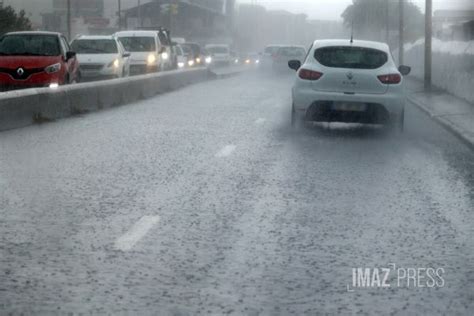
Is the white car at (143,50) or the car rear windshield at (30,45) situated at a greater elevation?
the car rear windshield at (30,45)

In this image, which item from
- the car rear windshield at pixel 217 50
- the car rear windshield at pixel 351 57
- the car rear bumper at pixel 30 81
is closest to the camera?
the car rear windshield at pixel 351 57

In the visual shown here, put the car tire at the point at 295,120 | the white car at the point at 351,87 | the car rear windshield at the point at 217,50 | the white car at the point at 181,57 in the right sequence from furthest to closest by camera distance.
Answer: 1. the car rear windshield at the point at 217,50
2. the white car at the point at 181,57
3. the car tire at the point at 295,120
4. the white car at the point at 351,87

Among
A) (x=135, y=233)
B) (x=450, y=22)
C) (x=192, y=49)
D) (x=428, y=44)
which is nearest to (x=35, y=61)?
(x=428, y=44)

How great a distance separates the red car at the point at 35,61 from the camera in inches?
1038

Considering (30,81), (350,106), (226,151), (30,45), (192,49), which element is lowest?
(192,49)

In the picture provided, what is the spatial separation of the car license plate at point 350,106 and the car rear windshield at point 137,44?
24.4 meters

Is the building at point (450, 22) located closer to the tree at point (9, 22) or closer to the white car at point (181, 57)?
the white car at point (181, 57)

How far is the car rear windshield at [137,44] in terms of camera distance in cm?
4153

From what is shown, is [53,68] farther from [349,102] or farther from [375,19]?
[375,19]

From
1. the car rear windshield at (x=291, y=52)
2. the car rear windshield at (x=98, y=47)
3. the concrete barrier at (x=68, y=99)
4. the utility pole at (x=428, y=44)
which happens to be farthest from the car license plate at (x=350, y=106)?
the car rear windshield at (x=291, y=52)

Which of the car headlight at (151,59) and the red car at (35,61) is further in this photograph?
the car headlight at (151,59)

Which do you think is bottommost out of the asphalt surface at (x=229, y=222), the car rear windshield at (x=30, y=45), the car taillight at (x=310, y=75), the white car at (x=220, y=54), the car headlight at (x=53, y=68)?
the white car at (x=220, y=54)

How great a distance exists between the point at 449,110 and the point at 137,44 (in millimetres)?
18633

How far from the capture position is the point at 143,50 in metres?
41.8
